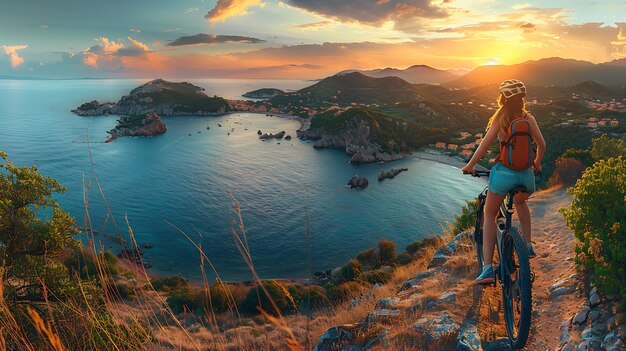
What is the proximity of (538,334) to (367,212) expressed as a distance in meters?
69.3

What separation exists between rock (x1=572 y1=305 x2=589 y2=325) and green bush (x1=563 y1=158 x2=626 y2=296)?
0.46 m

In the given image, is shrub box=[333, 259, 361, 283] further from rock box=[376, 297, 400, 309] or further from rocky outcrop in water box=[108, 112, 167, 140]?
→ rocky outcrop in water box=[108, 112, 167, 140]

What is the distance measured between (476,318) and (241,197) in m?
75.6

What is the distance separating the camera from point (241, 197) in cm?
7944

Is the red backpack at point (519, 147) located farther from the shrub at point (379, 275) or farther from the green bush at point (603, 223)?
the shrub at point (379, 275)

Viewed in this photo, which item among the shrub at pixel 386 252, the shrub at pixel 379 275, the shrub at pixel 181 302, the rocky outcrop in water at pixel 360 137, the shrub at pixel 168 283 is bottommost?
the shrub at pixel 168 283

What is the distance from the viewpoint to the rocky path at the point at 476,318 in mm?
5547

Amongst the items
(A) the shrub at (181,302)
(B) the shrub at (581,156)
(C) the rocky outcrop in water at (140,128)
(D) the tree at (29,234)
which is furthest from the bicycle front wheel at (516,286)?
(C) the rocky outcrop in water at (140,128)

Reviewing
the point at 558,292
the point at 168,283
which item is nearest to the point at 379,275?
the point at 558,292

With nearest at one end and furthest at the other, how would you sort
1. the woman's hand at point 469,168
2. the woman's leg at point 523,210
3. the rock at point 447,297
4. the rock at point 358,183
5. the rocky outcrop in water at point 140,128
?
the woman's leg at point 523,210 → the woman's hand at point 469,168 → the rock at point 447,297 → the rock at point 358,183 → the rocky outcrop in water at point 140,128

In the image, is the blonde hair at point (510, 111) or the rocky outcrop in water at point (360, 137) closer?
the blonde hair at point (510, 111)

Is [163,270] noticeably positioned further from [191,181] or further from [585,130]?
[585,130]

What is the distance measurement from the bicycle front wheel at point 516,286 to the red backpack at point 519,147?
3.39ft

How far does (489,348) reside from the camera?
5602 millimetres
